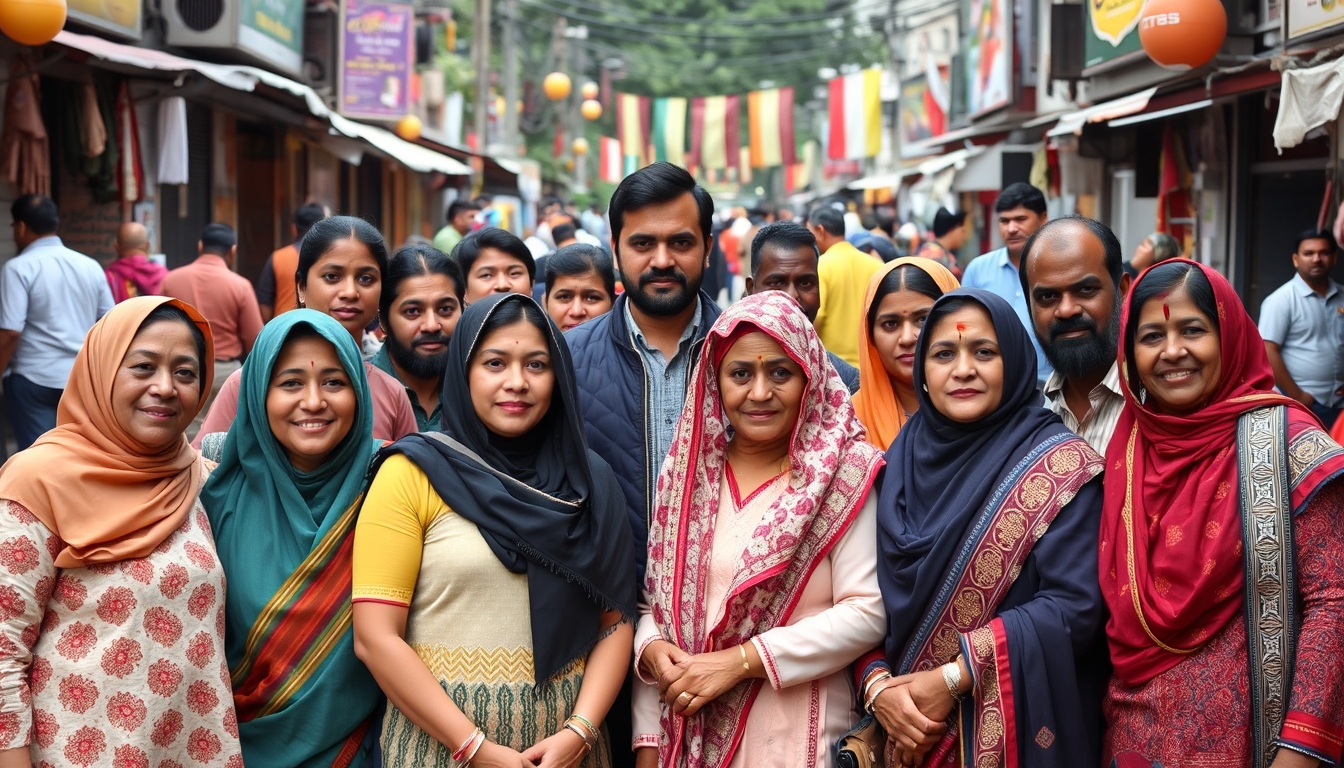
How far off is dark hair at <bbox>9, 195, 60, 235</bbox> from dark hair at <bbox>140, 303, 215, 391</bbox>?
4923mm

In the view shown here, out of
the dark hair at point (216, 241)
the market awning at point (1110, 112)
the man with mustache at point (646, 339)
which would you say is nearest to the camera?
the man with mustache at point (646, 339)

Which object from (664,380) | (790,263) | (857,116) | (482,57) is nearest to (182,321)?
(664,380)

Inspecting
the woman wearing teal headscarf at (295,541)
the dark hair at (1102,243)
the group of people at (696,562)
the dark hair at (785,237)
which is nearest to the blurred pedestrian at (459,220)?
the dark hair at (785,237)

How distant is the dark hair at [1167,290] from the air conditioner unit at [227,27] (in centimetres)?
947

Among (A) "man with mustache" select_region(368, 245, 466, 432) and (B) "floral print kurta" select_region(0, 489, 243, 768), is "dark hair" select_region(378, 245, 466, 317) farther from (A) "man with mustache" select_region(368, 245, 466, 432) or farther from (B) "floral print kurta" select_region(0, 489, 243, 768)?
(B) "floral print kurta" select_region(0, 489, 243, 768)

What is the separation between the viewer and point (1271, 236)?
30.7 feet

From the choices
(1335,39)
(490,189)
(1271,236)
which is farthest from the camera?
(490,189)

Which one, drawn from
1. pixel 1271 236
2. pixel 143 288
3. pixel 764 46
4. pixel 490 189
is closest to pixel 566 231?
pixel 143 288

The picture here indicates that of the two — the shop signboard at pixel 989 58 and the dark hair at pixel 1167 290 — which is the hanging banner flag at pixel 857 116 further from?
the dark hair at pixel 1167 290

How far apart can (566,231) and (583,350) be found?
23.0 feet

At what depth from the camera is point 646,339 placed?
3363 mm

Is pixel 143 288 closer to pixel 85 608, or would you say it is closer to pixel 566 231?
pixel 566 231

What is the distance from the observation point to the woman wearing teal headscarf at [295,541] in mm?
2660

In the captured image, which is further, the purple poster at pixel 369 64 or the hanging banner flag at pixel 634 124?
the hanging banner flag at pixel 634 124
